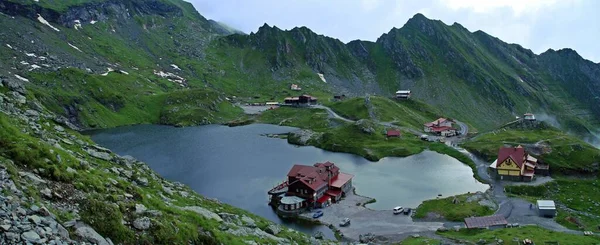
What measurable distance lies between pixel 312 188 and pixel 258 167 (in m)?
31.1

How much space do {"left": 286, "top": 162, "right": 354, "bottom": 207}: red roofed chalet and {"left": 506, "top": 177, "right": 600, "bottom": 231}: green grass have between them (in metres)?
37.7

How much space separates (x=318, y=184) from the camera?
99.2 meters

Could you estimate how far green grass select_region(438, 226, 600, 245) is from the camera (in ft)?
219

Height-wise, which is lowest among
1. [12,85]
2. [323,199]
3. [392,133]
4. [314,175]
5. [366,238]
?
[323,199]

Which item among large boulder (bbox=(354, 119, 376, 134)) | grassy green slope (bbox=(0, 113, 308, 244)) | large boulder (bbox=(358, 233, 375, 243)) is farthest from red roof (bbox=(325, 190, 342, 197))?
grassy green slope (bbox=(0, 113, 308, 244))

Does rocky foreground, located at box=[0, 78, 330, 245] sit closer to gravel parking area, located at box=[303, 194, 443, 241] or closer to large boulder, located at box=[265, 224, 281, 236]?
large boulder, located at box=[265, 224, 281, 236]

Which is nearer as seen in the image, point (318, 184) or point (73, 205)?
point (73, 205)

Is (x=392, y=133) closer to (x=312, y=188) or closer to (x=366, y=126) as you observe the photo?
(x=366, y=126)

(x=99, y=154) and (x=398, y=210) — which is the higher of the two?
(x=99, y=154)

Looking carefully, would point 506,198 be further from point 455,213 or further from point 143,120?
point 143,120

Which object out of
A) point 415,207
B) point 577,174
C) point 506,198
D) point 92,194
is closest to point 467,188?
point 506,198

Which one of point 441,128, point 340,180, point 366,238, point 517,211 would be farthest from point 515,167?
point 441,128

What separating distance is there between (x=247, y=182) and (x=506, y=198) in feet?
193

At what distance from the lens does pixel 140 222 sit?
28.5 metres
